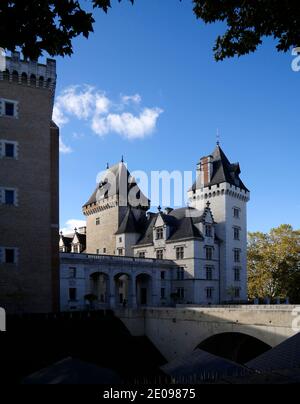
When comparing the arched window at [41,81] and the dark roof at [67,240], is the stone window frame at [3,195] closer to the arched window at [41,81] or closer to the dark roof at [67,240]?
the arched window at [41,81]

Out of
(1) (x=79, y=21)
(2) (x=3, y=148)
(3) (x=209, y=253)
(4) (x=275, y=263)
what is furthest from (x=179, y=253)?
(1) (x=79, y=21)

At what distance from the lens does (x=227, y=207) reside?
5534 centimetres

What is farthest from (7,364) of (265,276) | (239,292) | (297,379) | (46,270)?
(265,276)

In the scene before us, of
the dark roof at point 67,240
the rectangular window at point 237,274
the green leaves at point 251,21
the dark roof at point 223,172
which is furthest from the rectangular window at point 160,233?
the green leaves at point 251,21

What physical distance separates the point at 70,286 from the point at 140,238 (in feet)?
55.7

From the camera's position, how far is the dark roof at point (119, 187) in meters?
60.3

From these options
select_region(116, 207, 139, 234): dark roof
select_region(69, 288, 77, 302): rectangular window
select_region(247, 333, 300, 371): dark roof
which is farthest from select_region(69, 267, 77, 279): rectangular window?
select_region(247, 333, 300, 371): dark roof

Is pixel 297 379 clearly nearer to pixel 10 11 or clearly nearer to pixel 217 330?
pixel 10 11

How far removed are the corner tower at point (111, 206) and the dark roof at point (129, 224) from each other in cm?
57

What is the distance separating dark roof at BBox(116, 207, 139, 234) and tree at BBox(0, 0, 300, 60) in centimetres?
4892

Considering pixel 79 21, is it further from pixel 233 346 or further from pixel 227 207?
pixel 227 207

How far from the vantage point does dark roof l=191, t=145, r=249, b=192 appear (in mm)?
56581

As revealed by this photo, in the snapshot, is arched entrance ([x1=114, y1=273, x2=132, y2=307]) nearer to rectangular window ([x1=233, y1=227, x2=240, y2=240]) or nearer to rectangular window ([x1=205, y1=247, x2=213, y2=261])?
rectangular window ([x1=205, y1=247, x2=213, y2=261])

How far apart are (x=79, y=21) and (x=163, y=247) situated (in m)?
48.0
